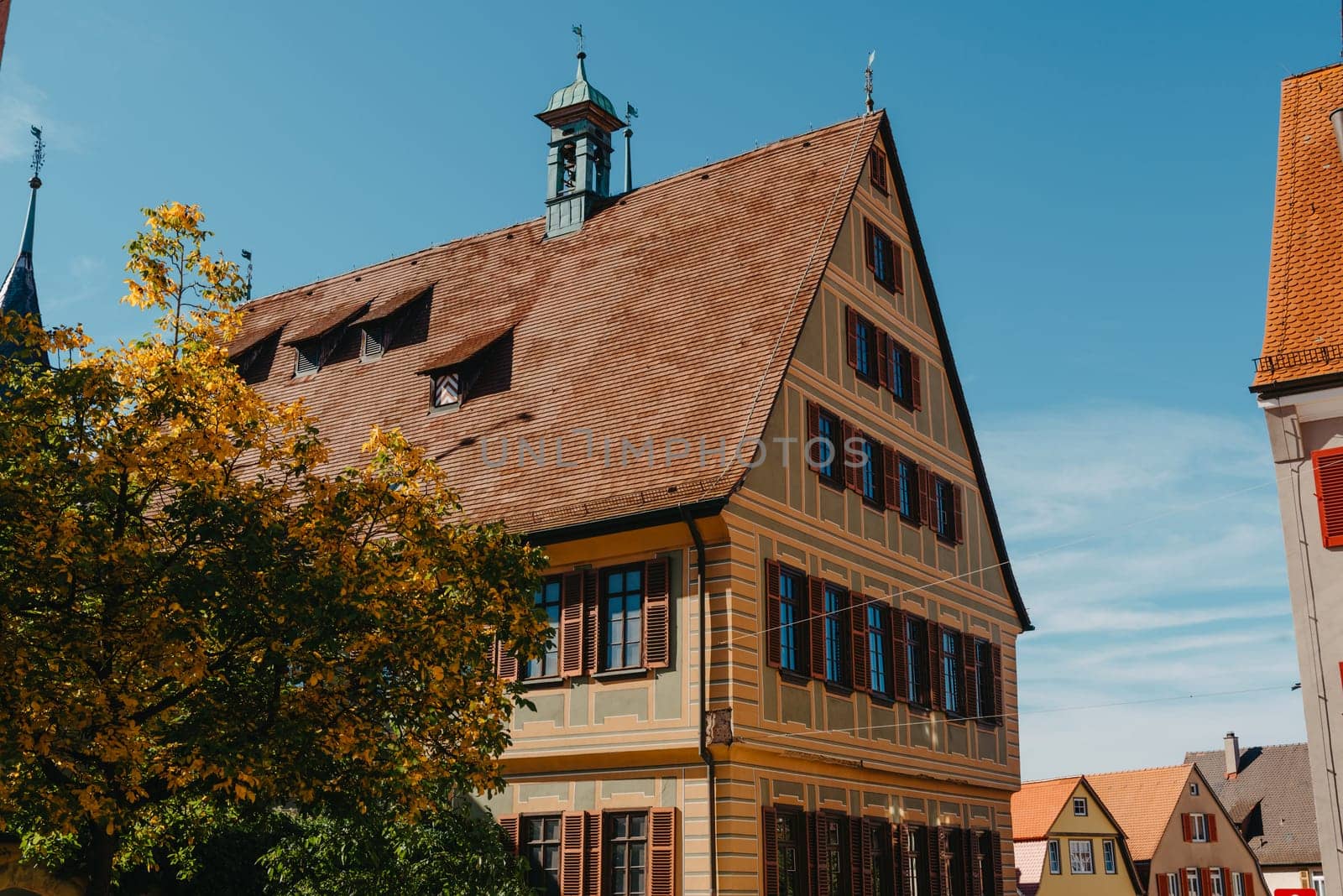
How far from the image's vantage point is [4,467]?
12.8 metres

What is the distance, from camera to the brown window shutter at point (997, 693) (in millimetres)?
27141

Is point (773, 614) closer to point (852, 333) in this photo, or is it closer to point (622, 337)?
point (852, 333)

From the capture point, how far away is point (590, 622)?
2067 cm

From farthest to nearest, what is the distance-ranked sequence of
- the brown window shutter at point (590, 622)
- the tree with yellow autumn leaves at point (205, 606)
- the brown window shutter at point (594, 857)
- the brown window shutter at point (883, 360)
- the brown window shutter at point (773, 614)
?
1. the brown window shutter at point (883, 360)
2. the brown window shutter at point (590, 622)
3. the brown window shutter at point (773, 614)
4. the brown window shutter at point (594, 857)
5. the tree with yellow autumn leaves at point (205, 606)

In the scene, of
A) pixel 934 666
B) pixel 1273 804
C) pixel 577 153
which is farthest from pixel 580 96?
pixel 1273 804

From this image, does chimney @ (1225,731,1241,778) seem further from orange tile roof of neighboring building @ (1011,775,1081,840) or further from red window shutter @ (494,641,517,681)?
red window shutter @ (494,641,517,681)

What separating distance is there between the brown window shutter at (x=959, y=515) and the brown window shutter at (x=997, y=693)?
220 centimetres

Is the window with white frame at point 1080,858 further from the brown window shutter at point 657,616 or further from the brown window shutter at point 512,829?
the brown window shutter at point 657,616

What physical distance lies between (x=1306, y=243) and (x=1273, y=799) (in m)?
61.3

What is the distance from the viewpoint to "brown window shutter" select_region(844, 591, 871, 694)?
22.3m

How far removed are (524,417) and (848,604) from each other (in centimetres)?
605

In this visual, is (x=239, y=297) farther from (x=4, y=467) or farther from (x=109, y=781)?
(x=109, y=781)

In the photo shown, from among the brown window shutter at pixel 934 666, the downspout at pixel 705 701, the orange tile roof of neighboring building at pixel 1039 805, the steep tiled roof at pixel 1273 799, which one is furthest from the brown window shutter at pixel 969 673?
the steep tiled roof at pixel 1273 799

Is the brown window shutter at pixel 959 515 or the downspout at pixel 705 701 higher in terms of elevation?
the brown window shutter at pixel 959 515
